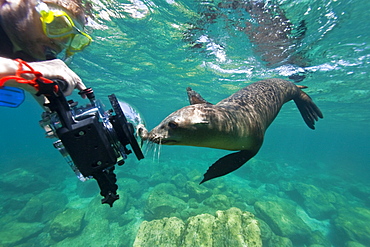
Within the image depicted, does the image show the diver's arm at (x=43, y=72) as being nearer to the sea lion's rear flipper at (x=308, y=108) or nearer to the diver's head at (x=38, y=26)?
the diver's head at (x=38, y=26)

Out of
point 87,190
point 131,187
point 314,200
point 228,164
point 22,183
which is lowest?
point 314,200

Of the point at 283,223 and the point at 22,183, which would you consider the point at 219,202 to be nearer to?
the point at 283,223

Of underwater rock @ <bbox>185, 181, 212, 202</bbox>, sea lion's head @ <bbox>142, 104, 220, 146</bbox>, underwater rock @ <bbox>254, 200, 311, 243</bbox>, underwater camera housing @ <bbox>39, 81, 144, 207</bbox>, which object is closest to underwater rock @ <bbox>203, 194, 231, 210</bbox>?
underwater rock @ <bbox>185, 181, 212, 202</bbox>

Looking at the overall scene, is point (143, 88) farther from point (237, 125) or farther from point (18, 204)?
point (237, 125)

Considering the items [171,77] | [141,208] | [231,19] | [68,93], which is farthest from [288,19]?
[141,208]

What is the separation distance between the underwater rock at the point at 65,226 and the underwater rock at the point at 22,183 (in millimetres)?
8630

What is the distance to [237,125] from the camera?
2.56 m

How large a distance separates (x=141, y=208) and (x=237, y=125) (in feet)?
36.0

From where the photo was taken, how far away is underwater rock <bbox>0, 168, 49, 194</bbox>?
1438 cm

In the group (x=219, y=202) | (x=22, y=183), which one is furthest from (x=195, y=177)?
(x=22, y=183)

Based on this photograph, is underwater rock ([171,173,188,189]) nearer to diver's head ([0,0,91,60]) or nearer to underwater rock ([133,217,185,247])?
underwater rock ([133,217,185,247])

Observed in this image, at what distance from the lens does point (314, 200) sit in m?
14.1

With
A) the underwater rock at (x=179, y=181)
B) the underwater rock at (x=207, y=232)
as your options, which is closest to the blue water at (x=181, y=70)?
the underwater rock at (x=179, y=181)

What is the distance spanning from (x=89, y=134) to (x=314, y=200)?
18214mm
